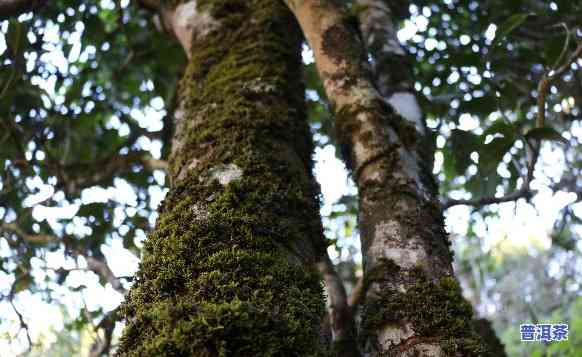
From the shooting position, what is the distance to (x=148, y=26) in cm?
404

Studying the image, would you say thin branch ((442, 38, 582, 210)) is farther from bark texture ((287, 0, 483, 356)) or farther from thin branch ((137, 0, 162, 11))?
thin branch ((137, 0, 162, 11))

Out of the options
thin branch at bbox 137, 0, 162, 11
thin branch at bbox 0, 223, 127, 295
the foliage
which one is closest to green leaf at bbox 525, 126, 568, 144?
the foliage

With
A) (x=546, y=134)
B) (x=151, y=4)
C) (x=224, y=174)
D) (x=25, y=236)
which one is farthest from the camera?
(x=25, y=236)

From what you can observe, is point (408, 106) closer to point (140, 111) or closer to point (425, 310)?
point (425, 310)

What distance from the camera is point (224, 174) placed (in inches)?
54.6

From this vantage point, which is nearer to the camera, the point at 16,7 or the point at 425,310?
the point at 425,310

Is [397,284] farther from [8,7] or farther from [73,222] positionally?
[73,222]

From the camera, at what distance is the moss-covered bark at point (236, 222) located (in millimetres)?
933

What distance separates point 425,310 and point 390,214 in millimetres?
339

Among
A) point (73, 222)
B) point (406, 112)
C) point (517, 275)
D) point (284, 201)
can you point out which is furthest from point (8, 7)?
point (517, 275)

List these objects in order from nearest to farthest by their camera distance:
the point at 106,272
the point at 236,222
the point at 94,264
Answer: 1. the point at 236,222
2. the point at 106,272
3. the point at 94,264

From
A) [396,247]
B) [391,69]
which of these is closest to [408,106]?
[391,69]

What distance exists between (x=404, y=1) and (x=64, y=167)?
8.12 feet

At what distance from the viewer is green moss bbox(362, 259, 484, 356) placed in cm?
119
